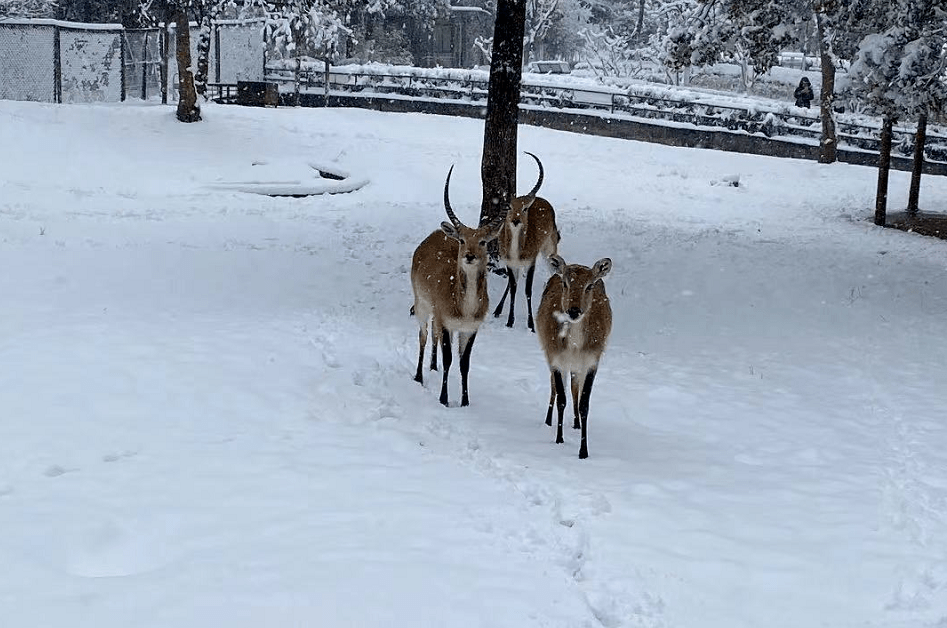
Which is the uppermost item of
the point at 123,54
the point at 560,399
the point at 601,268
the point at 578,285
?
the point at 123,54

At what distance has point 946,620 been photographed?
5172 millimetres

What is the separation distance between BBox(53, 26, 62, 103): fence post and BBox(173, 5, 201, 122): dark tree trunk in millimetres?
3003

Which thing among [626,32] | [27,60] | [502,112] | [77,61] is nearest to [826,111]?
[502,112]

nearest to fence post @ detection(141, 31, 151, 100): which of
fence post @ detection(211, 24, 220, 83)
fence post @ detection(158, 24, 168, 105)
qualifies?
fence post @ detection(158, 24, 168, 105)

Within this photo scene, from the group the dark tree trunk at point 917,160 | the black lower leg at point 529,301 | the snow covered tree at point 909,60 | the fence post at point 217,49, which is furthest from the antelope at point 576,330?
the fence post at point 217,49

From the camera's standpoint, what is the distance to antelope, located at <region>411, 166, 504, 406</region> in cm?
855

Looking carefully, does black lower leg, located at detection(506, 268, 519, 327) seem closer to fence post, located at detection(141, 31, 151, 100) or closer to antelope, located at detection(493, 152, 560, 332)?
antelope, located at detection(493, 152, 560, 332)

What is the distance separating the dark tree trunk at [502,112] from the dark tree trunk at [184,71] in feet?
42.9

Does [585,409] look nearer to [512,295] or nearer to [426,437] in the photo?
[426,437]

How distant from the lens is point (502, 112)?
45.1 feet

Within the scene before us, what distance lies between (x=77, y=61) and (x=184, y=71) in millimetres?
3711

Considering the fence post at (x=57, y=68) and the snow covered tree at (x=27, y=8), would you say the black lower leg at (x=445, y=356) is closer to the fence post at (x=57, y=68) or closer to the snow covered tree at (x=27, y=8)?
the fence post at (x=57, y=68)

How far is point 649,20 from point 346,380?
5735cm

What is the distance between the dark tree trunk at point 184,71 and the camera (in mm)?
24562
